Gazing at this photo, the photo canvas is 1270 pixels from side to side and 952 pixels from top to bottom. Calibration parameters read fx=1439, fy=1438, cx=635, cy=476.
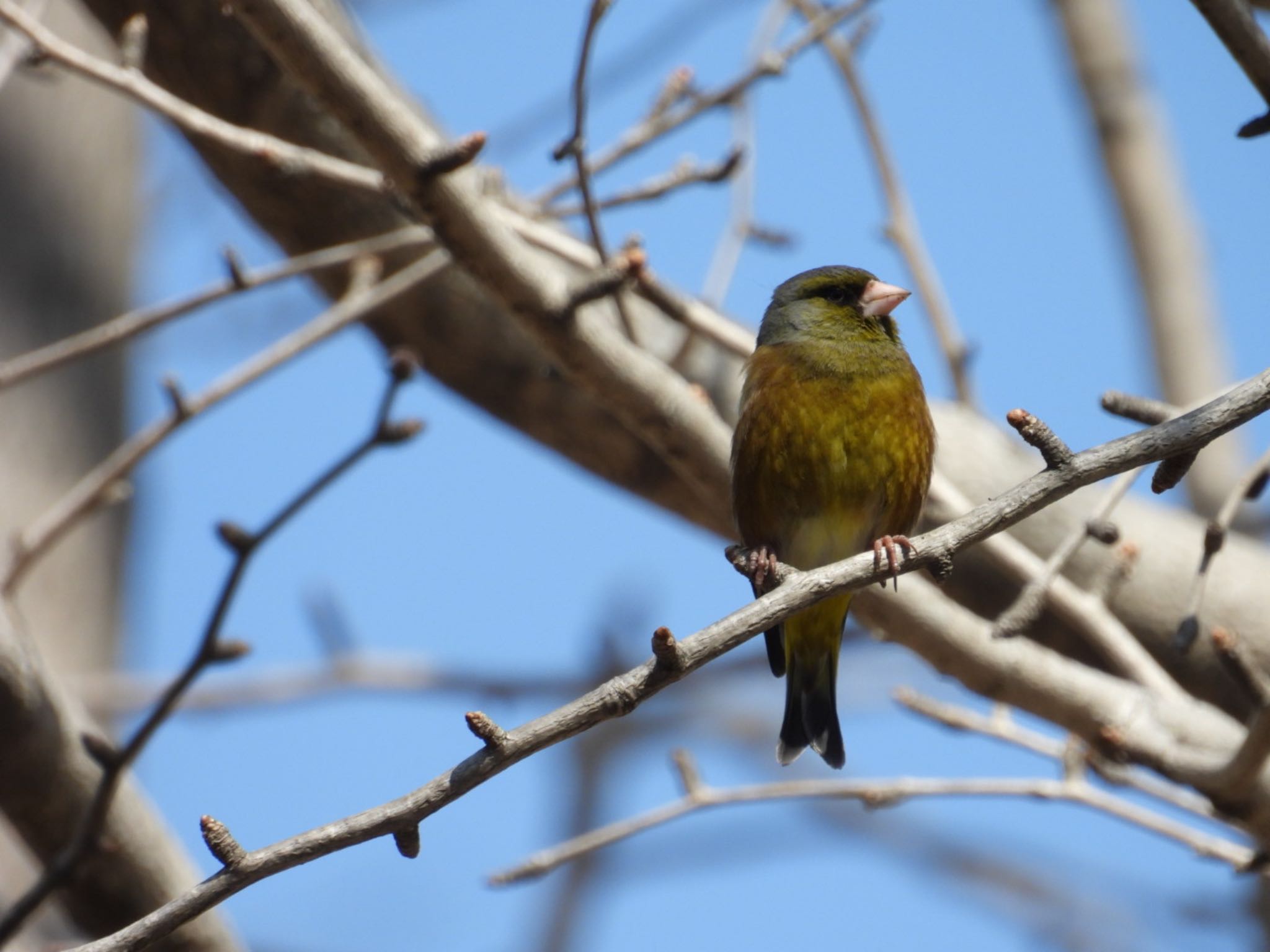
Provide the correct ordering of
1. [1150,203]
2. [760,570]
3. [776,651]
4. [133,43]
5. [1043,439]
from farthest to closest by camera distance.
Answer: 1. [1150,203]
2. [776,651]
3. [133,43]
4. [760,570]
5. [1043,439]

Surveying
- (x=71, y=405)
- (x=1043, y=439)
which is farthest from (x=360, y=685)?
(x=1043, y=439)

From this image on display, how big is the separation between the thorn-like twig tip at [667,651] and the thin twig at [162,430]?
173 cm

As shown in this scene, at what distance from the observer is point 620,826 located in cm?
342

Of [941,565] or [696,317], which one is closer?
[941,565]

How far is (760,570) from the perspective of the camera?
3.12 m

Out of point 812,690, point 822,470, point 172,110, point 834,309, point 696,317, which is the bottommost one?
point 812,690

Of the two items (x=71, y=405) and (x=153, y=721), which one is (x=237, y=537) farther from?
(x=71, y=405)

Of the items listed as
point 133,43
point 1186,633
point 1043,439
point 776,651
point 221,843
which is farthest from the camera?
point 776,651

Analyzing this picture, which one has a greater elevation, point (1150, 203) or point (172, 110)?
point (1150, 203)

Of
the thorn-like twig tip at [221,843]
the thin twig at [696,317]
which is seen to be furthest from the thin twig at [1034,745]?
the thorn-like twig tip at [221,843]

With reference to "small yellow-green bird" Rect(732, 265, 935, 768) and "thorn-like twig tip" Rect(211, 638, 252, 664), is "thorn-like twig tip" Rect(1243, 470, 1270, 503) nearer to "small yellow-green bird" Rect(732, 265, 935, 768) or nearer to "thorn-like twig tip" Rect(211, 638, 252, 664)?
"small yellow-green bird" Rect(732, 265, 935, 768)

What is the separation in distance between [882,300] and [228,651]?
2155 mm

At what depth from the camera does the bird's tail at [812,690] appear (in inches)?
159

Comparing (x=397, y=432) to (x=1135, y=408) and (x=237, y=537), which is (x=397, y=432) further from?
(x=1135, y=408)
